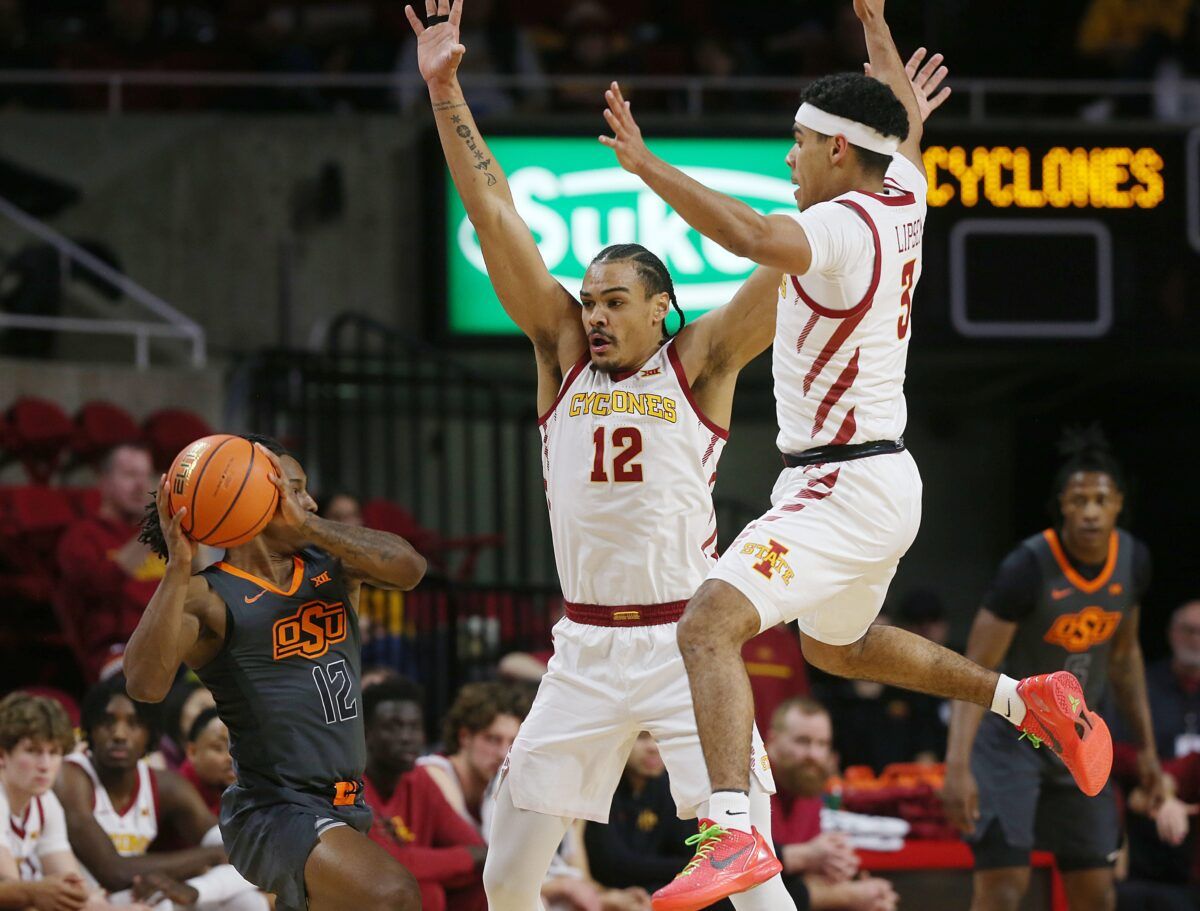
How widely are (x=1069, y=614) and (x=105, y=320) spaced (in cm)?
803

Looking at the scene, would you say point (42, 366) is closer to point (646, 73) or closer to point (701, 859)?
point (646, 73)

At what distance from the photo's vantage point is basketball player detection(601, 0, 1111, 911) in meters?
5.20

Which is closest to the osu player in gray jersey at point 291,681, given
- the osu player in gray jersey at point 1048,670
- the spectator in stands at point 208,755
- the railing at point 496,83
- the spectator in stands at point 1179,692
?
the spectator in stands at point 208,755

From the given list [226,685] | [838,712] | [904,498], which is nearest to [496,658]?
[838,712]

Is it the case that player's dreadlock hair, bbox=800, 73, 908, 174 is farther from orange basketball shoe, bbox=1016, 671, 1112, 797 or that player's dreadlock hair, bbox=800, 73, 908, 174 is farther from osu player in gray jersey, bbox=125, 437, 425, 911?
osu player in gray jersey, bbox=125, 437, 425, 911

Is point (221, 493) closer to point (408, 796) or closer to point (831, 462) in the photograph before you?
point (831, 462)

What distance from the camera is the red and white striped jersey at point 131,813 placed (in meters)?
7.93

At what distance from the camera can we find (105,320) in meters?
13.5

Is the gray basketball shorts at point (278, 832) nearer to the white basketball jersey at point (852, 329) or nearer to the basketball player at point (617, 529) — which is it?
the basketball player at point (617, 529)

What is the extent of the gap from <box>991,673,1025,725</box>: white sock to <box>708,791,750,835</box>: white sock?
1272 mm

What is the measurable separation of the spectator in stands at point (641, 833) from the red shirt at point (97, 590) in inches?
110

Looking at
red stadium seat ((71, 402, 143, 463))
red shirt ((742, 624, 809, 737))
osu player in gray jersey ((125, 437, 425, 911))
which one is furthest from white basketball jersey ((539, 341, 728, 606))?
red stadium seat ((71, 402, 143, 463))

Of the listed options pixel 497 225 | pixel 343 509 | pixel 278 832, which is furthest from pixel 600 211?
pixel 278 832

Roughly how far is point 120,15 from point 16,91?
1059mm
